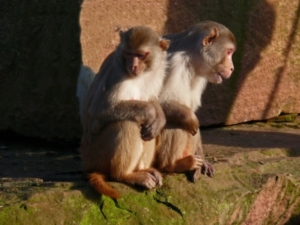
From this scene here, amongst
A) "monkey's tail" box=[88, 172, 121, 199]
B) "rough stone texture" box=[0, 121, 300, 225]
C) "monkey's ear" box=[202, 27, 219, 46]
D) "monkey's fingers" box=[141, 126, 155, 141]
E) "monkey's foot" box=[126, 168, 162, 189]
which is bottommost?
"rough stone texture" box=[0, 121, 300, 225]

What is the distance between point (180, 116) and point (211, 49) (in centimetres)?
85

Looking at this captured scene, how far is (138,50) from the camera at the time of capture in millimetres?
6633

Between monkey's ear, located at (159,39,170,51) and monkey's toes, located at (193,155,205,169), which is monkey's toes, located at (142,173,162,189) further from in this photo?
monkey's ear, located at (159,39,170,51)

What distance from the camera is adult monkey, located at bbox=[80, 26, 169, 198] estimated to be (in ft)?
21.5

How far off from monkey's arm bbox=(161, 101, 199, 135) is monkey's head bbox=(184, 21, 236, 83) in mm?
507

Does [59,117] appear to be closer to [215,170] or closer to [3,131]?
[3,131]

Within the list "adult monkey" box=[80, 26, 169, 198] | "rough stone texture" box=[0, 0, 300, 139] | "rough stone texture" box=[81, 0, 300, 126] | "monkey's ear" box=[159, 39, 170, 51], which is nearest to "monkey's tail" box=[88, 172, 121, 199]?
"adult monkey" box=[80, 26, 169, 198]

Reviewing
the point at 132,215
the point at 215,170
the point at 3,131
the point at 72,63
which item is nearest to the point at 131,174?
the point at 132,215

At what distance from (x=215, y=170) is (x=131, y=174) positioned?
3.14ft

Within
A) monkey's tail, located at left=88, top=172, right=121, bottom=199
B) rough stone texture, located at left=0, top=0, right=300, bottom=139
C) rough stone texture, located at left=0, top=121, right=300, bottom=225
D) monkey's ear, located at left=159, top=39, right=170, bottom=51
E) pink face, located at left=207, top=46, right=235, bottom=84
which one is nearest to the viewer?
rough stone texture, located at left=0, top=121, right=300, bottom=225

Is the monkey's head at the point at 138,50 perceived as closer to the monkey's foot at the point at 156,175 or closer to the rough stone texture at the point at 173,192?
the monkey's foot at the point at 156,175

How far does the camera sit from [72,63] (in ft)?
27.9

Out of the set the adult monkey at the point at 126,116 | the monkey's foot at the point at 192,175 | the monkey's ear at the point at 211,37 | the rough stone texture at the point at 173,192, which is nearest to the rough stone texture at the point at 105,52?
the rough stone texture at the point at 173,192

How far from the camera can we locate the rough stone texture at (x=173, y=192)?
621 cm
